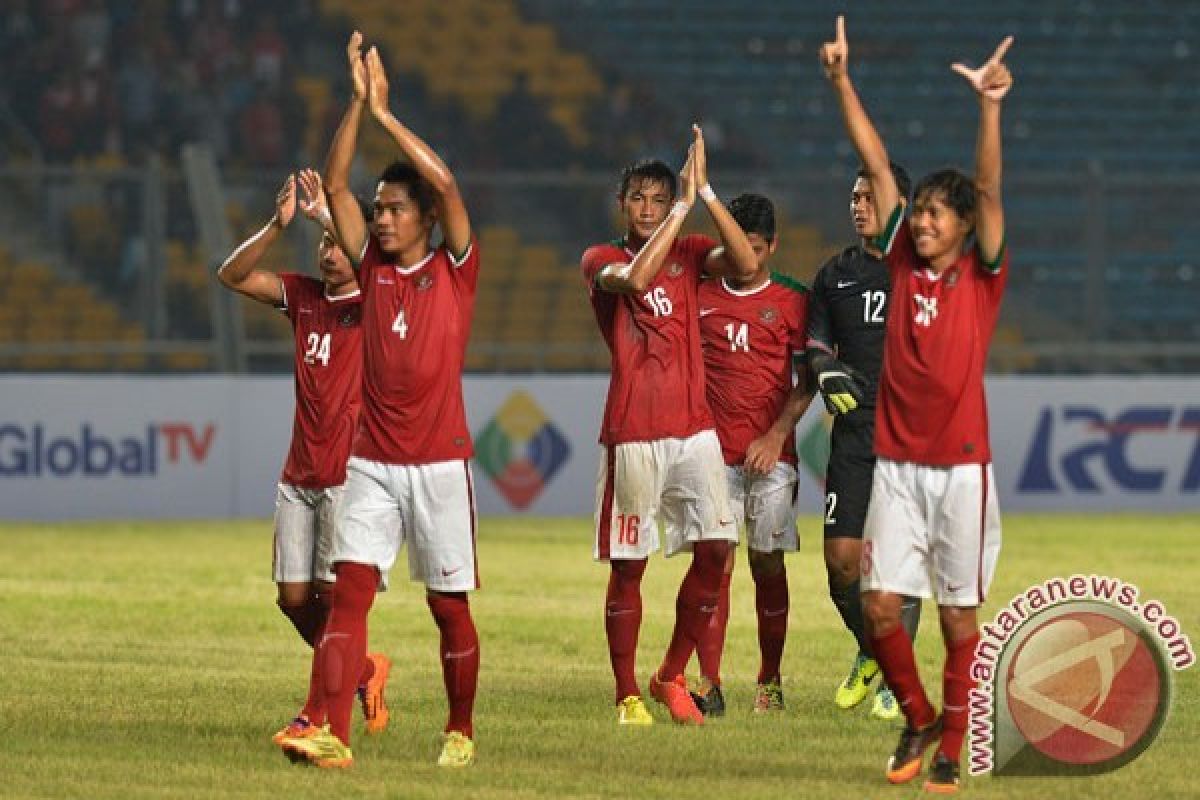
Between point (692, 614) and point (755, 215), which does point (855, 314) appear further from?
point (692, 614)

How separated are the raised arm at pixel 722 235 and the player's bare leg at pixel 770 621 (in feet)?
4.52

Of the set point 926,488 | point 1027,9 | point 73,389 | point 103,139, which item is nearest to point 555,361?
point 73,389

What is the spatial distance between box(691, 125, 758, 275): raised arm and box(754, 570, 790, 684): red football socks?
60.4 inches

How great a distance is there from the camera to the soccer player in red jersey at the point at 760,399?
36.4 feet

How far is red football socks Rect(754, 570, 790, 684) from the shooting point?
11.1 metres

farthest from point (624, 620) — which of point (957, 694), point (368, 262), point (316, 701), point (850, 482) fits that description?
point (957, 694)

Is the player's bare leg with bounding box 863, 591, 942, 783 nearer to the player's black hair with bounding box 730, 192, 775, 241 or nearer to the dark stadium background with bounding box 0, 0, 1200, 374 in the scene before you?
the player's black hair with bounding box 730, 192, 775, 241

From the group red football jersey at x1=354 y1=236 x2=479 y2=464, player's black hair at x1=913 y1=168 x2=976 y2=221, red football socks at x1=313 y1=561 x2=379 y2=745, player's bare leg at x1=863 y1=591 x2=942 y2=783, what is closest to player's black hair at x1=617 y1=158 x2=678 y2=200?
red football jersey at x1=354 y1=236 x2=479 y2=464

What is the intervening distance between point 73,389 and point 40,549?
8.79 feet

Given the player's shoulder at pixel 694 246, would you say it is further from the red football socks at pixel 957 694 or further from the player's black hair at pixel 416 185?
the red football socks at pixel 957 694

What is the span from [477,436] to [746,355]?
35.5ft

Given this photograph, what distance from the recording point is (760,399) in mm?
11195

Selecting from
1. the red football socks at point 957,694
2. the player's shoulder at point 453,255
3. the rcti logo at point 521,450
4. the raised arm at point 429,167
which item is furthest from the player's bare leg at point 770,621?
the rcti logo at point 521,450

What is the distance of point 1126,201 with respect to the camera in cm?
2355
